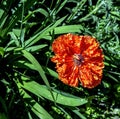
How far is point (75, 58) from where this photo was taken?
186 cm

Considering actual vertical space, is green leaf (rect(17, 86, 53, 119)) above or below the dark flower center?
below

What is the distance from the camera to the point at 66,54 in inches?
73.5

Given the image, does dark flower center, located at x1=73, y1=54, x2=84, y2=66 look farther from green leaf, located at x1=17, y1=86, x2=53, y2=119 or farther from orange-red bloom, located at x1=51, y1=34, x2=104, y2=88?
green leaf, located at x1=17, y1=86, x2=53, y2=119

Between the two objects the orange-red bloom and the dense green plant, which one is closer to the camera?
the orange-red bloom

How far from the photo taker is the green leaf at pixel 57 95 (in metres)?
2.01

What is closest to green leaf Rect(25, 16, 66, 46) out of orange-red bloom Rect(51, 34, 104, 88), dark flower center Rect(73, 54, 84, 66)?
orange-red bloom Rect(51, 34, 104, 88)

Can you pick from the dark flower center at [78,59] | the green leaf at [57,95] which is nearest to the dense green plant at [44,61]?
the green leaf at [57,95]

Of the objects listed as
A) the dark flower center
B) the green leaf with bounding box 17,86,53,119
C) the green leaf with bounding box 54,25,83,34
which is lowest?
the green leaf with bounding box 17,86,53,119

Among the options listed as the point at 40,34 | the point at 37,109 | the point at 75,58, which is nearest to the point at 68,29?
the point at 40,34

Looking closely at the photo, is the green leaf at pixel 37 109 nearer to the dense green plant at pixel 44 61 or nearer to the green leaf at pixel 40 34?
the dense green plant at pixel 44 61

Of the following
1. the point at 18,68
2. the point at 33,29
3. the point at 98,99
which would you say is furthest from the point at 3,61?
the point at 98,99

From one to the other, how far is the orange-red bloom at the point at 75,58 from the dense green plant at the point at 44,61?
8 centimetres

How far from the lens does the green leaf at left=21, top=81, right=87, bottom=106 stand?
2.01 m

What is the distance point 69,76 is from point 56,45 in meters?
0.17
